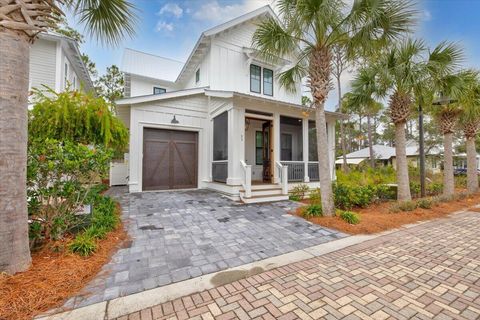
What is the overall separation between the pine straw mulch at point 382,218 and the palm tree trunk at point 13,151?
5406mm

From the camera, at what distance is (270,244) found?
3.91 m

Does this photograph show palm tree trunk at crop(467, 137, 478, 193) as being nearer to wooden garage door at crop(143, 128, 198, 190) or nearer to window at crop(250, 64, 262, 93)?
window at crop(250, 64, 262, 93)

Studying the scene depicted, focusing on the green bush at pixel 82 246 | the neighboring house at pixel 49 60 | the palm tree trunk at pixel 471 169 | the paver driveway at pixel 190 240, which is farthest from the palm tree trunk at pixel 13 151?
the palm tree trunk at pixel 471 169

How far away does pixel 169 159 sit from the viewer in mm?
9508

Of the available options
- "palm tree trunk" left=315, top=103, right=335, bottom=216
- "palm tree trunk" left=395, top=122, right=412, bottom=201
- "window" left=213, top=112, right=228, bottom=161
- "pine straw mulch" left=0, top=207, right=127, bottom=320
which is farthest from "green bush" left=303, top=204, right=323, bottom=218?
"pine straw mulch" left=0, top=207, right=127, bottom=320

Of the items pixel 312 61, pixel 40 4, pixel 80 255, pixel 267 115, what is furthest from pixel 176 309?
pixel 267 115

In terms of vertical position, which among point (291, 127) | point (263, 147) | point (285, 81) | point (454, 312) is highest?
point (285, 81)

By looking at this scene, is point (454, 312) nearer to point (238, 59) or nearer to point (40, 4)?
point (40, 4)

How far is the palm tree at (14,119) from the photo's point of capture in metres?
2.47

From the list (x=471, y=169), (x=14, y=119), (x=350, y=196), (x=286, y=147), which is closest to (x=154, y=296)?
(x=14, y=119)

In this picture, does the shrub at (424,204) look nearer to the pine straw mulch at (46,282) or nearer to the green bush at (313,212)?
the green bush at (313,212)

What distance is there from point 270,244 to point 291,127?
659 centimetres

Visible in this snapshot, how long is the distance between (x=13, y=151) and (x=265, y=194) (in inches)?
257

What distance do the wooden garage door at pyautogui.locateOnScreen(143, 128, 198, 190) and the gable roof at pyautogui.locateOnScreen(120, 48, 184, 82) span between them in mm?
7521
